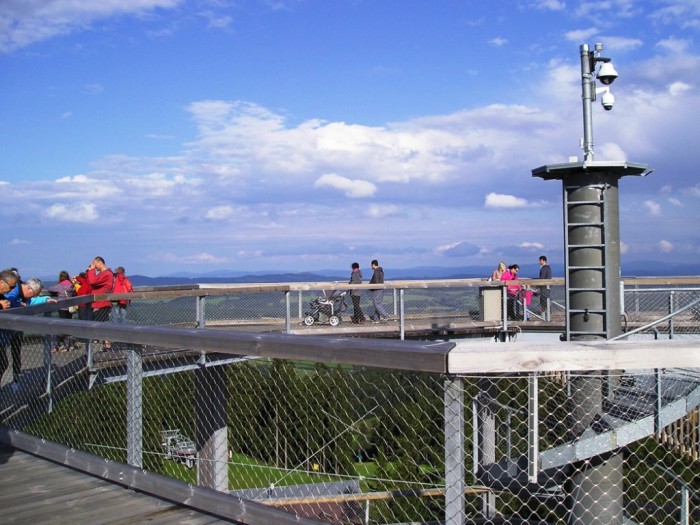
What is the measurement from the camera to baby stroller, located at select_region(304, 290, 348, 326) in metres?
19.3

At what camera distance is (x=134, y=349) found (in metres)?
4.71

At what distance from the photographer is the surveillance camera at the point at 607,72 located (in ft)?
40.6

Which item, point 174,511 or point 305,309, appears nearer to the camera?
point 174,511

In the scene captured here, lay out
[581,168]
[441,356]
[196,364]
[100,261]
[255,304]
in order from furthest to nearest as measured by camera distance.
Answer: [255,304] → [100,261] → [581,168] → [196,364] → [441,356]

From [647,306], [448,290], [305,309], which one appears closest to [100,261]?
[305,309]

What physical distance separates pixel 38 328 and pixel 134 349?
1.13 meters

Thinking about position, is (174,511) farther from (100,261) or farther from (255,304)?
(255,304)

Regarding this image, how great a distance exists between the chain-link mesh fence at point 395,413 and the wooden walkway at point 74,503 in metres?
0.34

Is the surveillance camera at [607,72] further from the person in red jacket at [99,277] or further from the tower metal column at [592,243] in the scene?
the person in red jacket at [99,277]

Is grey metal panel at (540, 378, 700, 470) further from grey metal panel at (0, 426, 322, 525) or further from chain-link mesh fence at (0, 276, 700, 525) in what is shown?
grey metal panel at (0, 426, 322, 525)

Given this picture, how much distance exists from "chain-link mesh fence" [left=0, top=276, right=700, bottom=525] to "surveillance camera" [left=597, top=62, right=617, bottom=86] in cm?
447

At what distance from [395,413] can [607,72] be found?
803 cm

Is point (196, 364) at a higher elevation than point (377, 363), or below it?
below

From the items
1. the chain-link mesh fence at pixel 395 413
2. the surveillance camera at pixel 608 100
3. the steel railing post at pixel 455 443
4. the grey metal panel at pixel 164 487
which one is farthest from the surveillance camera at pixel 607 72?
the steel railing post at pixel 455 443
